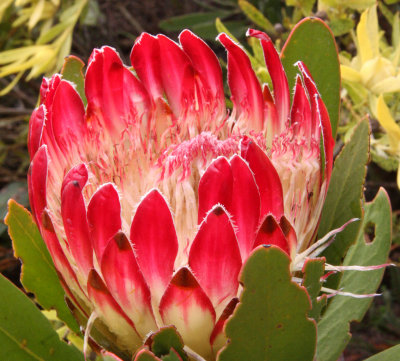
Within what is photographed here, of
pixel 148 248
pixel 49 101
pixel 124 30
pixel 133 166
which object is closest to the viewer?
pixel 148 248

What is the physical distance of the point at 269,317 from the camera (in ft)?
1.90

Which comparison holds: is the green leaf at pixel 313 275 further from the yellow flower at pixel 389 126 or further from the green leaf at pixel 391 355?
the yellow flower at pixel 389 126

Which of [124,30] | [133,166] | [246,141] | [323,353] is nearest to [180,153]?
[133,166]

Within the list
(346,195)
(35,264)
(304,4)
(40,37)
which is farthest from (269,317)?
(40,37)

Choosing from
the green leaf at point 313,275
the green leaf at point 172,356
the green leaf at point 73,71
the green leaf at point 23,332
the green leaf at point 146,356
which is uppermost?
the green leaf at point 73,71

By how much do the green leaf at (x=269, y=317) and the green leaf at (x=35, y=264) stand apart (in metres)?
0.29

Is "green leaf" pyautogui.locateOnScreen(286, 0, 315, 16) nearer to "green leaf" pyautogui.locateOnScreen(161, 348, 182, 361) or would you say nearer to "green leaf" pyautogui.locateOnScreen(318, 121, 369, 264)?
"green leaf" pyautogui.locateOnScreen(318, 121, 369, 264)

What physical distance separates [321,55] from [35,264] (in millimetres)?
499

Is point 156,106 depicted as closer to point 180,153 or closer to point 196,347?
point 180,153

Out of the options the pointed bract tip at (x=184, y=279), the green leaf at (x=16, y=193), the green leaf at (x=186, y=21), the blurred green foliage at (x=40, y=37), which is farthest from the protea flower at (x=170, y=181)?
the green leaf at (x=186, y=21)

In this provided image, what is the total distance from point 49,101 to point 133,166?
160mm

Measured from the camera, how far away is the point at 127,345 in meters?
0.66

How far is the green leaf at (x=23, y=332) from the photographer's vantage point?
2.29 ft

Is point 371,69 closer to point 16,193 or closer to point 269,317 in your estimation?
point 269,317
